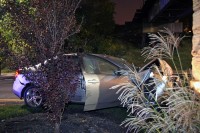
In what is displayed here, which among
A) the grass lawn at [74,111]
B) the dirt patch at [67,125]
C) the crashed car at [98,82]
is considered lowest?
the grass lawn at [74,111]

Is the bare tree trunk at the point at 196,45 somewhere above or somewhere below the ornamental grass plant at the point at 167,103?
A: above

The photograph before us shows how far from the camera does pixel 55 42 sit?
627cm

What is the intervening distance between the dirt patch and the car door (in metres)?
0.62

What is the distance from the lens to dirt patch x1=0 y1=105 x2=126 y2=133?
7.27 metres

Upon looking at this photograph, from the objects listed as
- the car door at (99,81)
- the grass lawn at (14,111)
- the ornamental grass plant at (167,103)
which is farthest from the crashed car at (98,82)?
the ornamental grass plant at (167,103)

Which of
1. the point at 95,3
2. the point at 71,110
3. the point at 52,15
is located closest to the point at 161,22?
the point at 95,3

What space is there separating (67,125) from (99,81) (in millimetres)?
2258

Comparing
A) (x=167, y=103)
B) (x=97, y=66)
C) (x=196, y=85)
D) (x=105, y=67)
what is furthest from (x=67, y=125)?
(x=105, y=67)

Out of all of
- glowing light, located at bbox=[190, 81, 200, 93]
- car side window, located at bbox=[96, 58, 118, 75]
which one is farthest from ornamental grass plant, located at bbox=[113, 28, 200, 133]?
car side window, located at bbox=[96, 58, 118, 75]

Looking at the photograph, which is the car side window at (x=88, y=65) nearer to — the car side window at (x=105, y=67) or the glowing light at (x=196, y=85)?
the car side window at (x=105, y=67)

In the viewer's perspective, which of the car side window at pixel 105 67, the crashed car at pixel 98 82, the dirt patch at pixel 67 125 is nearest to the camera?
the dirt patch at pixel 67 125

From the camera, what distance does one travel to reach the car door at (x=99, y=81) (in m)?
9.22

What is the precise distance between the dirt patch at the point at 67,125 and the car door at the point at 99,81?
2.02ft

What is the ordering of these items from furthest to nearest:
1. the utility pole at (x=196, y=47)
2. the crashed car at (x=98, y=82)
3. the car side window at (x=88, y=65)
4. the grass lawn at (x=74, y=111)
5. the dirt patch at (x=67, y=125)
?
the car side window at (x=88, y=65) → the grass lawn at (x=74, y=111) → the crashed car at (x=98, y=82) → the dirt patch at (x=67, y=125) → the utility pole at (x=196, y=47)
